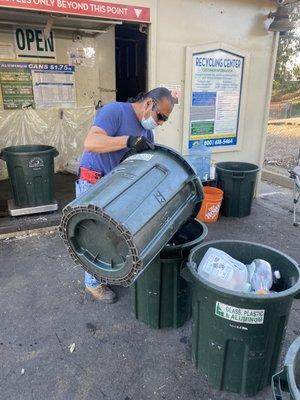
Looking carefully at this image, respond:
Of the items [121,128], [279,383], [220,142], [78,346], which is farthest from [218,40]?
[279,383]

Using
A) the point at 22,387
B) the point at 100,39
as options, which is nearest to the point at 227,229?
the point at 22,387

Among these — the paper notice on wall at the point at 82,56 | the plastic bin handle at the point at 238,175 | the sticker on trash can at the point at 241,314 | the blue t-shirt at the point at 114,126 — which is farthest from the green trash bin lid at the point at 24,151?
the sticker on trash can at the point at 241,314

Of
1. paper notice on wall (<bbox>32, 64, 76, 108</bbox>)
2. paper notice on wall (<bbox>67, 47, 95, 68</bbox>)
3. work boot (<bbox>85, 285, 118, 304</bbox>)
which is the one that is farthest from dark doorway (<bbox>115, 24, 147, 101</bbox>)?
work boot (<bbox>85, 285, 118, 304</bbox>)

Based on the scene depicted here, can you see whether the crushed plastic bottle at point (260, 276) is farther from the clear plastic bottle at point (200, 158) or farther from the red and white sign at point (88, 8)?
the red and white sign at point (88, 8)

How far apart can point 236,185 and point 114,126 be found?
105 inches

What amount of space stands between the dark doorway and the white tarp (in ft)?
3.13

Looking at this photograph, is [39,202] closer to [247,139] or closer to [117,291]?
[117,291]

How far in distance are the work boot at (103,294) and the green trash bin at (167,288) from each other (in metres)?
0.28

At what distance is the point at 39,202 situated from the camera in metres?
4.28

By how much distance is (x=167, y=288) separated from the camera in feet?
7.72

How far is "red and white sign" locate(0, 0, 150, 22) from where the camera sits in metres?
3.10

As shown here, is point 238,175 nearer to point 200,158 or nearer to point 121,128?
point 200,158

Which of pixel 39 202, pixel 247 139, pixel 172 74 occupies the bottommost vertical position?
pixel 39 202

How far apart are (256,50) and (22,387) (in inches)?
193
